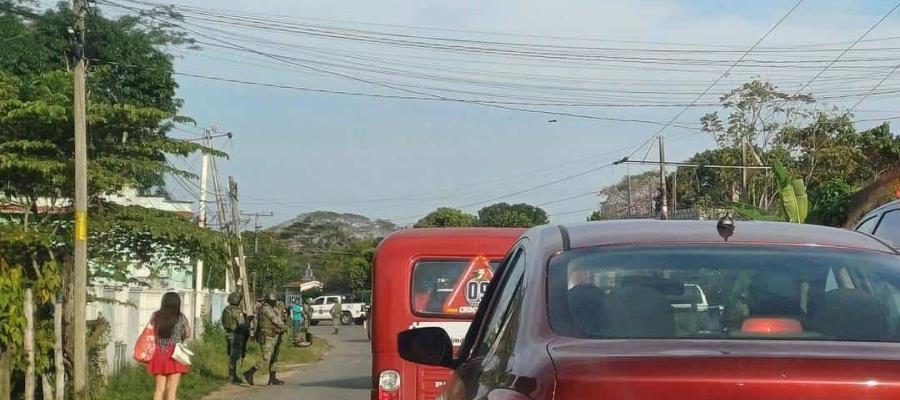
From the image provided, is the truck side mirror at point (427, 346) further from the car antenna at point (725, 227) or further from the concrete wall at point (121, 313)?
the concrete wall at point (121, 313)

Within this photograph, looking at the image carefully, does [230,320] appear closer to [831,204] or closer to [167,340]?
[167,340]

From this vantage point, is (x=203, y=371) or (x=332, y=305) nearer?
(x=203, y=371)

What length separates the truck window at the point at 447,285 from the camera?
31.0 ft

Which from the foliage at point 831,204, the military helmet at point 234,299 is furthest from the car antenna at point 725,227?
the foliage at point 831,204

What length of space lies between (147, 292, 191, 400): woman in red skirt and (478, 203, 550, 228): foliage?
58.9 m

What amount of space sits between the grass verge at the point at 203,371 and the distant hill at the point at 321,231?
6673 centimetres

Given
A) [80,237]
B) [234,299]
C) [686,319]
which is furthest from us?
[234,299]

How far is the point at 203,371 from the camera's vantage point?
21984 mm

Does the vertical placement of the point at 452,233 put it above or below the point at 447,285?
above

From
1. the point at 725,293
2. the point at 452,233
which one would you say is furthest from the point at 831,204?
the point at 725,293

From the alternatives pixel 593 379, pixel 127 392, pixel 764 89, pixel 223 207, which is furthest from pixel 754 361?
pixel 223 207

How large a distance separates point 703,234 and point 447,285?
17.4ft

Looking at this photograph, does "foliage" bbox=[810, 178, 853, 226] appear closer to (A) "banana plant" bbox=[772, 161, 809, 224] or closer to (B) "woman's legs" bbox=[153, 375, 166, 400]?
(A) "banana plant" bbox=[772, 161, 809, 224]

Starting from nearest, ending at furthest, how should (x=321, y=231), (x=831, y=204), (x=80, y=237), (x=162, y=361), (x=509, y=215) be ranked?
(x=162, y=361) → (x=80, y=237) → (x=831, y=204) → (x=509, y=215) → (x=321, y=231)
